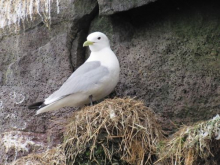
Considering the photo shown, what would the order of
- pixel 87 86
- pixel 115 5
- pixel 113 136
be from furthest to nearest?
pixel 115 5 → pixel 87 86 → pixel 113 136

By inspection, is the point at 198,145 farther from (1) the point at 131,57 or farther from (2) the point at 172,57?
(1) the point at 131,57

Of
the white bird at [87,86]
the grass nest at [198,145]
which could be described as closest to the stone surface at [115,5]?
the white bird at [87,86]

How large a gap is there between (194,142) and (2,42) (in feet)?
7.41

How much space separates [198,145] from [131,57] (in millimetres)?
1317

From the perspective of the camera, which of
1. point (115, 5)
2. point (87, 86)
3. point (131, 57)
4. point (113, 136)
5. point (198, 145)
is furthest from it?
point (131, 57)

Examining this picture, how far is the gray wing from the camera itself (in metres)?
3.92

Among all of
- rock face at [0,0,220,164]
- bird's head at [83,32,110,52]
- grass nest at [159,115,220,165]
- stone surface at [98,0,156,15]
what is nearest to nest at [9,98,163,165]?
grass nest at [159,115,220,165]

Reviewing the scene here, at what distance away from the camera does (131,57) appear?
4359mm

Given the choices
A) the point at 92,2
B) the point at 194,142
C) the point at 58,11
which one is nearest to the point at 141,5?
the point at 92,2

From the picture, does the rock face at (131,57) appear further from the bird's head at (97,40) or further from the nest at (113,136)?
the nest at (113,136)

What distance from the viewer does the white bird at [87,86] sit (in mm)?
3926

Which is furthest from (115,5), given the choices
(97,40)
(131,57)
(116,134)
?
(116,134)

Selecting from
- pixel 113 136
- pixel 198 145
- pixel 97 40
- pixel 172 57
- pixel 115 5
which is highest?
pixel 115 5

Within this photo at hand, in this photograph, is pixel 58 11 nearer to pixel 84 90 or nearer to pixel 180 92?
pixel 84 90
